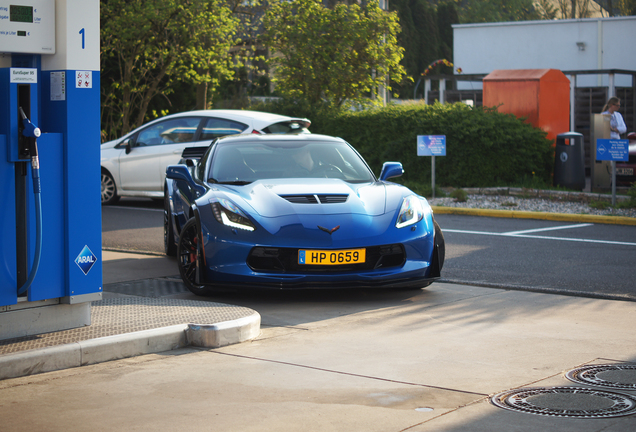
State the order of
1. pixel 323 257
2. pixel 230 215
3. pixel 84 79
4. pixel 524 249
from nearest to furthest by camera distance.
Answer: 1. pixel 84 79
2. pixel 323 257
3. pixel 230 215
4. pixel 524 249

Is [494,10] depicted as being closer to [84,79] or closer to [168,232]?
[168,232]

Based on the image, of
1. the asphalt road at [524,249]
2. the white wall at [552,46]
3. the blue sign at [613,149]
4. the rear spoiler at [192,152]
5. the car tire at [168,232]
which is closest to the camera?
the asphalt road at [524,249]

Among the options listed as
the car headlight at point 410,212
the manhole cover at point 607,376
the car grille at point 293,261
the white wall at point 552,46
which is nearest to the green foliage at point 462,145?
the car headlight at point 410,212

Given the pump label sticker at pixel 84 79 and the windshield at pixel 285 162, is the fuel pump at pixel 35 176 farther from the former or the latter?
the windshield at pixel 285 162

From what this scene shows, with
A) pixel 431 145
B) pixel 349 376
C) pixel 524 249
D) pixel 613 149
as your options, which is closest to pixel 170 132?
pixel 431 145

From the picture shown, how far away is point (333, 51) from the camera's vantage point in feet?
68.8

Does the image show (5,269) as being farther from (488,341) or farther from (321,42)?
(321,42)

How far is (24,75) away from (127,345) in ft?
5.69

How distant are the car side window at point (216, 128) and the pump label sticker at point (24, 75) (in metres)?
8.52

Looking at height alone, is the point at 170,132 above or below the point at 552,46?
below

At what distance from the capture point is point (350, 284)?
687 cm

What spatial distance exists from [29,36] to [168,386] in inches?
89.8

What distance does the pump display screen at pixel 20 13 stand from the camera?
5098 millimetres

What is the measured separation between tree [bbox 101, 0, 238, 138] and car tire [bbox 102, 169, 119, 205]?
6.33 meters
